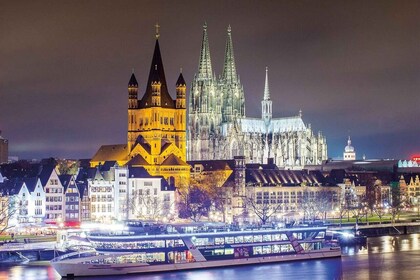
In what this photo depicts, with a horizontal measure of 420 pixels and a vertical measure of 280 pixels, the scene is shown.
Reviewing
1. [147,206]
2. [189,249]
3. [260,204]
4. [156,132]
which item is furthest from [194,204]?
[189,249]

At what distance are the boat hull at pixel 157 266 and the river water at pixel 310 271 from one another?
2.37 feet

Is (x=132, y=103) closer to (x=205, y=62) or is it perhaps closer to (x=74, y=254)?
(x=205, y=62)

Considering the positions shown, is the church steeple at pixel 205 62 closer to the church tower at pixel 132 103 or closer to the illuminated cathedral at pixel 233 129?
the illuminated cathedral at pixel 233 129

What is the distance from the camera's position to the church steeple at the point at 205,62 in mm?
147375

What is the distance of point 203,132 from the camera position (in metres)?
152

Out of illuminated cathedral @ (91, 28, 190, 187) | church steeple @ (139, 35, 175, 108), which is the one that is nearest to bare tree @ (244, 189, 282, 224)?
illuminated cathedral @ (91, 28, 190, 187)

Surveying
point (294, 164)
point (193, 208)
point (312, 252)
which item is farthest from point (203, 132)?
point (312, 252)

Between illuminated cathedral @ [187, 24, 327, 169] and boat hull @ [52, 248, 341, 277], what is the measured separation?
76.0m

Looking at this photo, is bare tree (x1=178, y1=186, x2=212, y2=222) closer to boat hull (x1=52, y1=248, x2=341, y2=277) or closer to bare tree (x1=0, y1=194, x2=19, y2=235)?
bare tree (x1=0, y1=194, x2=19, y2=235)

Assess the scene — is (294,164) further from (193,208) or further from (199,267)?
(199,267)

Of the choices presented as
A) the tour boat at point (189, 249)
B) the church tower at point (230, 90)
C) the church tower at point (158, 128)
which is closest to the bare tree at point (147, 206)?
the church tower at point (158, 128)

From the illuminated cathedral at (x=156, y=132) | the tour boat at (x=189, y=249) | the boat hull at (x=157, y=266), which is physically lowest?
the boat hull at (x=157, y=266)

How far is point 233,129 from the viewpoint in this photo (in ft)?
504

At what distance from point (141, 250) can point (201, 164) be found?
205 feet
